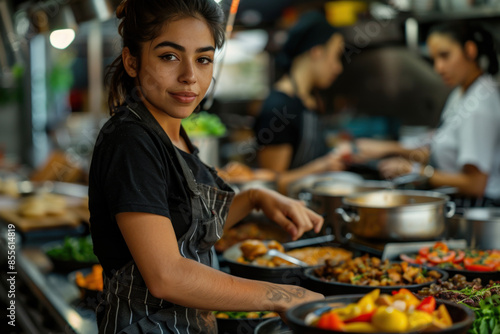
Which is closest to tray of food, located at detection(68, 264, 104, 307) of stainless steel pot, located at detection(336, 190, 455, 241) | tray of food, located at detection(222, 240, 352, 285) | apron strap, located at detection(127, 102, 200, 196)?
tray of food, located at detection(222, 240, 352, 285)

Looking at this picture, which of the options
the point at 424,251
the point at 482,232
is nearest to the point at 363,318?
the point at 424,251

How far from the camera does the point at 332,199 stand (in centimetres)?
253

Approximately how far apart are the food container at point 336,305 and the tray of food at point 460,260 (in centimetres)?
71

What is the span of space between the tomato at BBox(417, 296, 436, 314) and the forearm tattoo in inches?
11.3

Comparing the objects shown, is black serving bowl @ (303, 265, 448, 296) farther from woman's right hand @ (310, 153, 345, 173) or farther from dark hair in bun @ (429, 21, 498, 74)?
dark hair in bun @ (429, 21, 498, 74)

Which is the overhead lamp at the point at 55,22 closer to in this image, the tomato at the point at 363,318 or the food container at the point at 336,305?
the food container at the point at 336,305

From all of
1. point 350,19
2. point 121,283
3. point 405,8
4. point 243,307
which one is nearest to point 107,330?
point 121,283

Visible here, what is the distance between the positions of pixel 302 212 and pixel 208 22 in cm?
73

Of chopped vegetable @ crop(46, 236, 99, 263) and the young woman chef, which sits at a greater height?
the young woman chef

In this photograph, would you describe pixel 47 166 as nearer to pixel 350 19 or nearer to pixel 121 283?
pixel 350 19

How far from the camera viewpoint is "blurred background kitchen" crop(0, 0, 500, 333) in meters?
3.46

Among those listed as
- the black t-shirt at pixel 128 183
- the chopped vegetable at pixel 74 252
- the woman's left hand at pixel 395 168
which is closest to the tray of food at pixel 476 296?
A: the black t-shirt at pixel 128 183

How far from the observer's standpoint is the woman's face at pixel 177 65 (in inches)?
60.5

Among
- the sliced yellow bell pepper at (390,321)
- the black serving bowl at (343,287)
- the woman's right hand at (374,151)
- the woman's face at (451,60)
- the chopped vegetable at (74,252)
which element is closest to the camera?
the sliced yellow bell pepper at (390,321)
